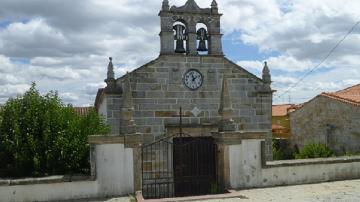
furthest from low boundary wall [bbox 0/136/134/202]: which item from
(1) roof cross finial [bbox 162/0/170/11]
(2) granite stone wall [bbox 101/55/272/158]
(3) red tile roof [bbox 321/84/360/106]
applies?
(3) red tile roof [bbox 321/84/360/106]

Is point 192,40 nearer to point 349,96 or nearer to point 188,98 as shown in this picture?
point 188,98

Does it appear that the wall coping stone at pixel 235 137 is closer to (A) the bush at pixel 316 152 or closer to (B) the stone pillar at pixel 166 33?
(B) the stone pillar at pixel 166 33

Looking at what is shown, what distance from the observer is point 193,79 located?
1490cm

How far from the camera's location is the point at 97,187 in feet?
35.5

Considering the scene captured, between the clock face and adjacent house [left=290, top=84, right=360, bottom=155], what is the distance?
9.52 meters

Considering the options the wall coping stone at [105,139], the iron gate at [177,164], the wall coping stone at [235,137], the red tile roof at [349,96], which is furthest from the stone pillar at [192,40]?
the red tile roof at [349,96]

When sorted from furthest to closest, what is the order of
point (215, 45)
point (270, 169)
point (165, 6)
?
point (215, 45), point (165, 6), point (270, 169)

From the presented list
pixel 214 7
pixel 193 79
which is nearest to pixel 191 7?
pixel 214 7

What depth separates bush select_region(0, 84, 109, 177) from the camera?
10773 mm

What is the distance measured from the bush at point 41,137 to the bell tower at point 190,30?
14.5 ft

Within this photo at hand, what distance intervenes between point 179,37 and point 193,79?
154 centimetres

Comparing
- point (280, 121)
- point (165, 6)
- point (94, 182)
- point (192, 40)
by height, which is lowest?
point (94, 182)

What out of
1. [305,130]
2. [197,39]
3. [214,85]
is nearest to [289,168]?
[214,85]

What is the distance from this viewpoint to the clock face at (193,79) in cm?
1480
